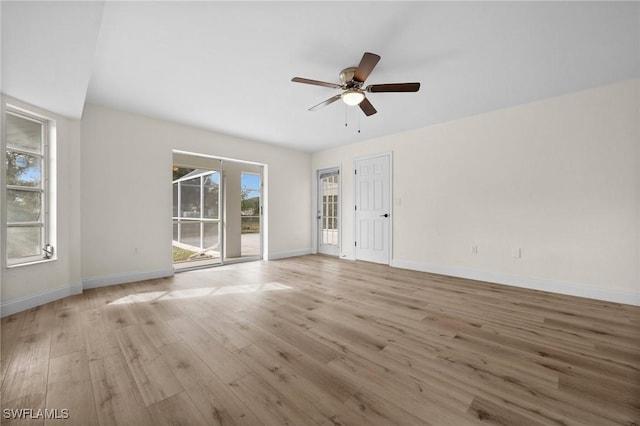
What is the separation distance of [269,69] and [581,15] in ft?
8.78

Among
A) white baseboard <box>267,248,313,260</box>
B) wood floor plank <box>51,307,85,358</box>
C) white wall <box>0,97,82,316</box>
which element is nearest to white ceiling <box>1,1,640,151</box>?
white wall <box>0,97,82,316</box>

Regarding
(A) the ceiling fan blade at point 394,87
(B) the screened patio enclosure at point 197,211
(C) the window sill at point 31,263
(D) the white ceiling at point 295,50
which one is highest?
(D) the white ceiling at point 295,50

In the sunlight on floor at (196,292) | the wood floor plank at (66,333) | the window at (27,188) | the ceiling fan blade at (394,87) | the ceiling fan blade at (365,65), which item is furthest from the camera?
the sunlight on floor at (196,292)

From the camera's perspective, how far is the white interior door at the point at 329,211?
20.1 feet

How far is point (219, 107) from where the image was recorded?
3.61 m

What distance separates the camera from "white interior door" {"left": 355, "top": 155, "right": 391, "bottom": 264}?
5117 millimetres

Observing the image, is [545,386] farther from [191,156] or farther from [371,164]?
[191,156]

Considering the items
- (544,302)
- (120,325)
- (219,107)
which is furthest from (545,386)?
(219,107)

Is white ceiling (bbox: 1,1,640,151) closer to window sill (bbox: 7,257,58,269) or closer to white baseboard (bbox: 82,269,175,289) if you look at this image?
window sill (bbox: 7,257,58,269)

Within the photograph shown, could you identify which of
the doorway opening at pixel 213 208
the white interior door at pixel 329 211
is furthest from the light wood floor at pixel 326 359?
the white interior door at pixel 329 211

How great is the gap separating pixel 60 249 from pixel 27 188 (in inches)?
31.0

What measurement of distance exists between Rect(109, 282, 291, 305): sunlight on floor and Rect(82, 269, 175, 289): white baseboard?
74 cm

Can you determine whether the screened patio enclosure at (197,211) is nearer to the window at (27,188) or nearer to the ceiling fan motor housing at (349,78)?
the window at (27,188)

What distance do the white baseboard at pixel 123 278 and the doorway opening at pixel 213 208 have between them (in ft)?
2.02
